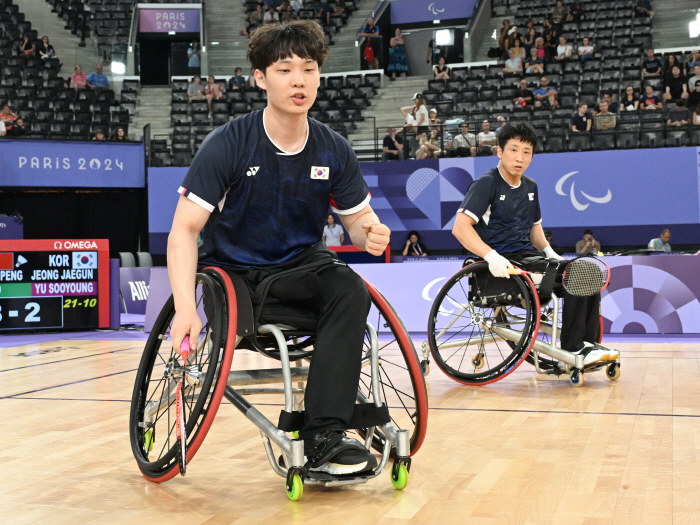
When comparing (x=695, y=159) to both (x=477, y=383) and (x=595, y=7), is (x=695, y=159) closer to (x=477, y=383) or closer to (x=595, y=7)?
(x=595, y=7)

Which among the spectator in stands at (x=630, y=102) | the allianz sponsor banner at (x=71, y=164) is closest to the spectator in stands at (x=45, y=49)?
the allianz sponsor banner at (x=71, y=164)

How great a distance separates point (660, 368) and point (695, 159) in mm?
6145

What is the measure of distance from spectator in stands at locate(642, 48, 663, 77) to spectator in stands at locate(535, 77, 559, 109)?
4.74ft

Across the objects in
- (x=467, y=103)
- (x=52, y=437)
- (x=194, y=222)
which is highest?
(x=467, y=103)

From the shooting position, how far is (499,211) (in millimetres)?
4141

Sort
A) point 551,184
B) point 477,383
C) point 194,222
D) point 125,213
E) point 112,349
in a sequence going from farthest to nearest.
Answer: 1. point 125,213
2. point 551,184
3. point 112,349
4. point 477,383
5. point 194,222

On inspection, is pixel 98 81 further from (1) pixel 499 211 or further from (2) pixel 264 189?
(2) pixel 264 189

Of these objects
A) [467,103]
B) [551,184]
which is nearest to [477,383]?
[551,184]

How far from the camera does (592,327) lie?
395 cm

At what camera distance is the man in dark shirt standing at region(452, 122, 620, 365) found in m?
3.88

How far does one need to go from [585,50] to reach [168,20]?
394 inches

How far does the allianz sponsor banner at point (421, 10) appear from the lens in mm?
17062

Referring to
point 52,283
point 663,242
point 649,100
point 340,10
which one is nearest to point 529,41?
point 649,100

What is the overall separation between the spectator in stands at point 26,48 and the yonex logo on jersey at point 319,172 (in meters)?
14.7
